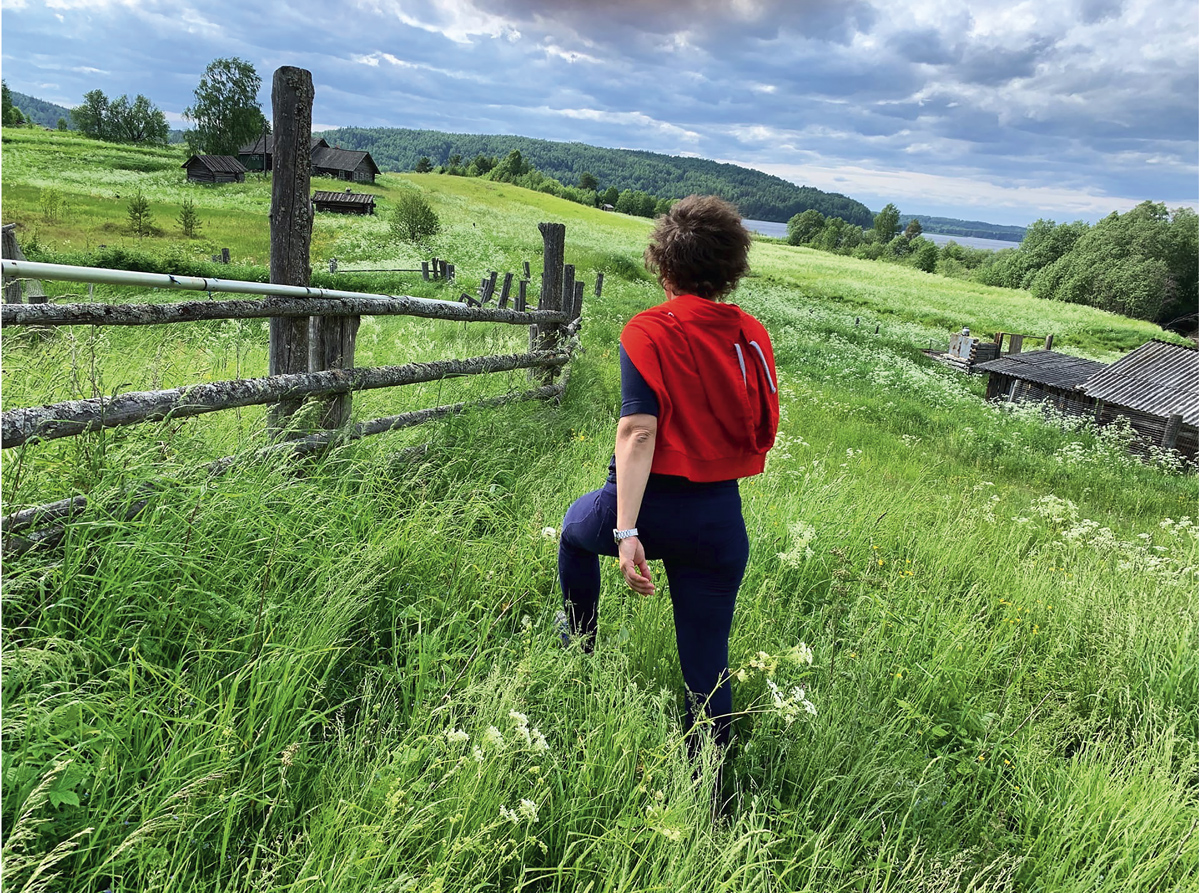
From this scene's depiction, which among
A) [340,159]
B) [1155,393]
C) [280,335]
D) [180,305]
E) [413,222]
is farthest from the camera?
[340,159]

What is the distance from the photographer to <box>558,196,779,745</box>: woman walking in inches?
87.8

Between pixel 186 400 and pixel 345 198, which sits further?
pixel 345 198

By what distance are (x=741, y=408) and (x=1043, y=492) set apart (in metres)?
11.5

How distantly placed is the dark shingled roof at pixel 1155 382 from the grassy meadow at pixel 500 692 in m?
22.3

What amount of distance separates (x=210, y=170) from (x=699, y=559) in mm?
78731

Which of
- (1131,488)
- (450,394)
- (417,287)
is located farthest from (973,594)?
(417,287)

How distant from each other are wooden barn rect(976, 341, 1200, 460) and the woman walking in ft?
83.4

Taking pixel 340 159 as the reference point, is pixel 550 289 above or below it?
below

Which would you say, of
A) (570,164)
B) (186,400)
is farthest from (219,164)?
(570,164)

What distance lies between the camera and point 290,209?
349cm

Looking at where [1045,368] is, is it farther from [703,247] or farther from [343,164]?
[343,164]

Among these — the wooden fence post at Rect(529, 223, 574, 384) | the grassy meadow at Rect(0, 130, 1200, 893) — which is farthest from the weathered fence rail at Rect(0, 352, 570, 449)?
the wooden fence post at Rect(529, 223, 574, 384)

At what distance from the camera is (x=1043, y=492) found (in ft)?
36.6

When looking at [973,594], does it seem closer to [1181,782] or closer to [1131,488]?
[1181,782]
